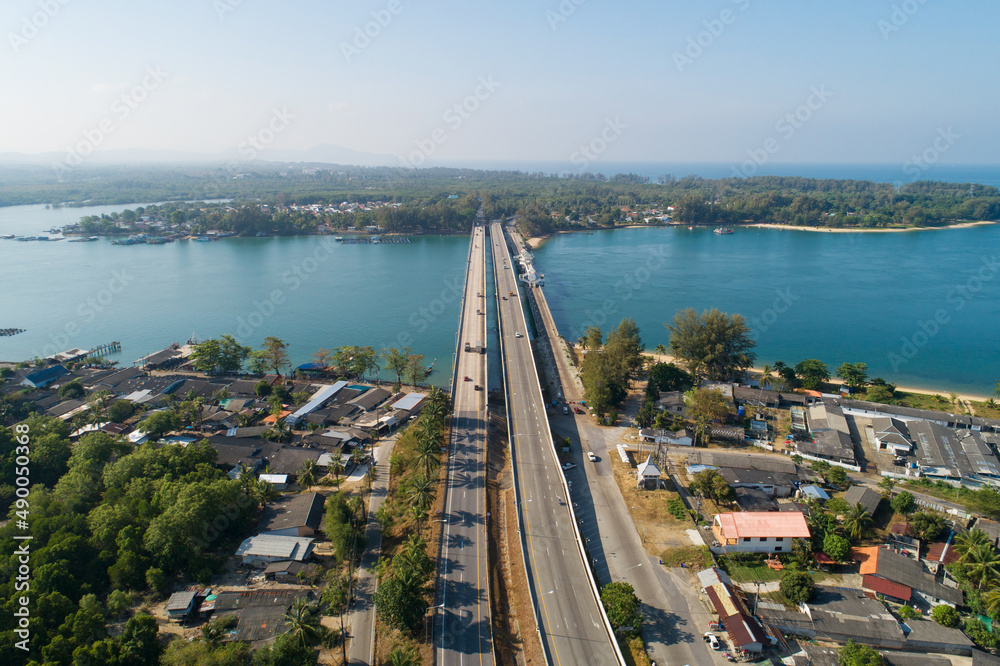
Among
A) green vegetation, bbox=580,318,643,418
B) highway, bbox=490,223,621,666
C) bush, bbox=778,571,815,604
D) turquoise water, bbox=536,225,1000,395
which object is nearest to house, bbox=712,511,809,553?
bush, bbox=778,571,815,604

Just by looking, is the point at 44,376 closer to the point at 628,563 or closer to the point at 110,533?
the point at 110,533

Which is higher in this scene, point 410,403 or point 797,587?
point 410,403

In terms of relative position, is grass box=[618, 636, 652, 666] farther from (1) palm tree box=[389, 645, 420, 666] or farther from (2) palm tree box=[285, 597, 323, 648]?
(2) palm tree box=[285, 597, 323, 648]

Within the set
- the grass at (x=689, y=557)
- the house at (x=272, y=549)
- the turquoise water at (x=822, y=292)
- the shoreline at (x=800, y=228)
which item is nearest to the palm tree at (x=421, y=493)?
the house at (x=272, y=549)

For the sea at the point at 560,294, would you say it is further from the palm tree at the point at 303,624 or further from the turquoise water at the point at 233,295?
the palm tree at the point at 303,624

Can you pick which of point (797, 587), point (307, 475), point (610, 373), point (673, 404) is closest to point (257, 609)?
point (307, 475)

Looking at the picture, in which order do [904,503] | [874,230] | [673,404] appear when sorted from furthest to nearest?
1. [874,230]
2. [673,404]
3. [904,503]
